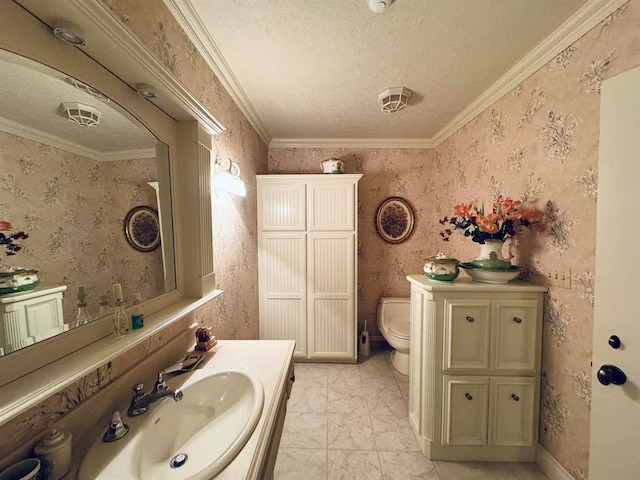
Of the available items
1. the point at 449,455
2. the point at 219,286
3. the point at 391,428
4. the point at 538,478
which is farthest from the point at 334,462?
the point at 219,286

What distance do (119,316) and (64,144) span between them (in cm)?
54

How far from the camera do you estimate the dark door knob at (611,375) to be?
3.01 ft

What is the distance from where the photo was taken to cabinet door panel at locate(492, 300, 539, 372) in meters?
1.42

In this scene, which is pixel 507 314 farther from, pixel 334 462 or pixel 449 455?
pixel 334 462

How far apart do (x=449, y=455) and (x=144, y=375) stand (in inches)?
70.7

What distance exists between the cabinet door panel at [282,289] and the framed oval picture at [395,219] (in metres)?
1.05

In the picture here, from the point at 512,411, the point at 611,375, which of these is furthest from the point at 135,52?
the point at 512,411

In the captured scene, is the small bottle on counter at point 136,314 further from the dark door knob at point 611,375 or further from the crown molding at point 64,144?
the dark door knob at point 611,375

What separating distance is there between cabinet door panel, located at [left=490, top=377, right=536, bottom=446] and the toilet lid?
881mm

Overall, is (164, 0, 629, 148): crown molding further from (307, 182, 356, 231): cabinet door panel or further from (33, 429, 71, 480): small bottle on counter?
(33, 429, 71, 480): small bottle on counter

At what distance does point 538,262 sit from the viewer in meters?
1.47

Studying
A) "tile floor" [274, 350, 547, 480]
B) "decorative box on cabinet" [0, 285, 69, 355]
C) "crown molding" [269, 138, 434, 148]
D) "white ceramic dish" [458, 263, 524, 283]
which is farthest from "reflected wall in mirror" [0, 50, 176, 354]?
"crown molding" [269, 138, 434, 148]

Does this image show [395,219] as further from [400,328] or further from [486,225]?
[486,225]

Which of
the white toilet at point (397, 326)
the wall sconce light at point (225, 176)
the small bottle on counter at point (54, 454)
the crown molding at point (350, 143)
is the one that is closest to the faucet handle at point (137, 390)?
the small bottle on counter at point (54, 454)
